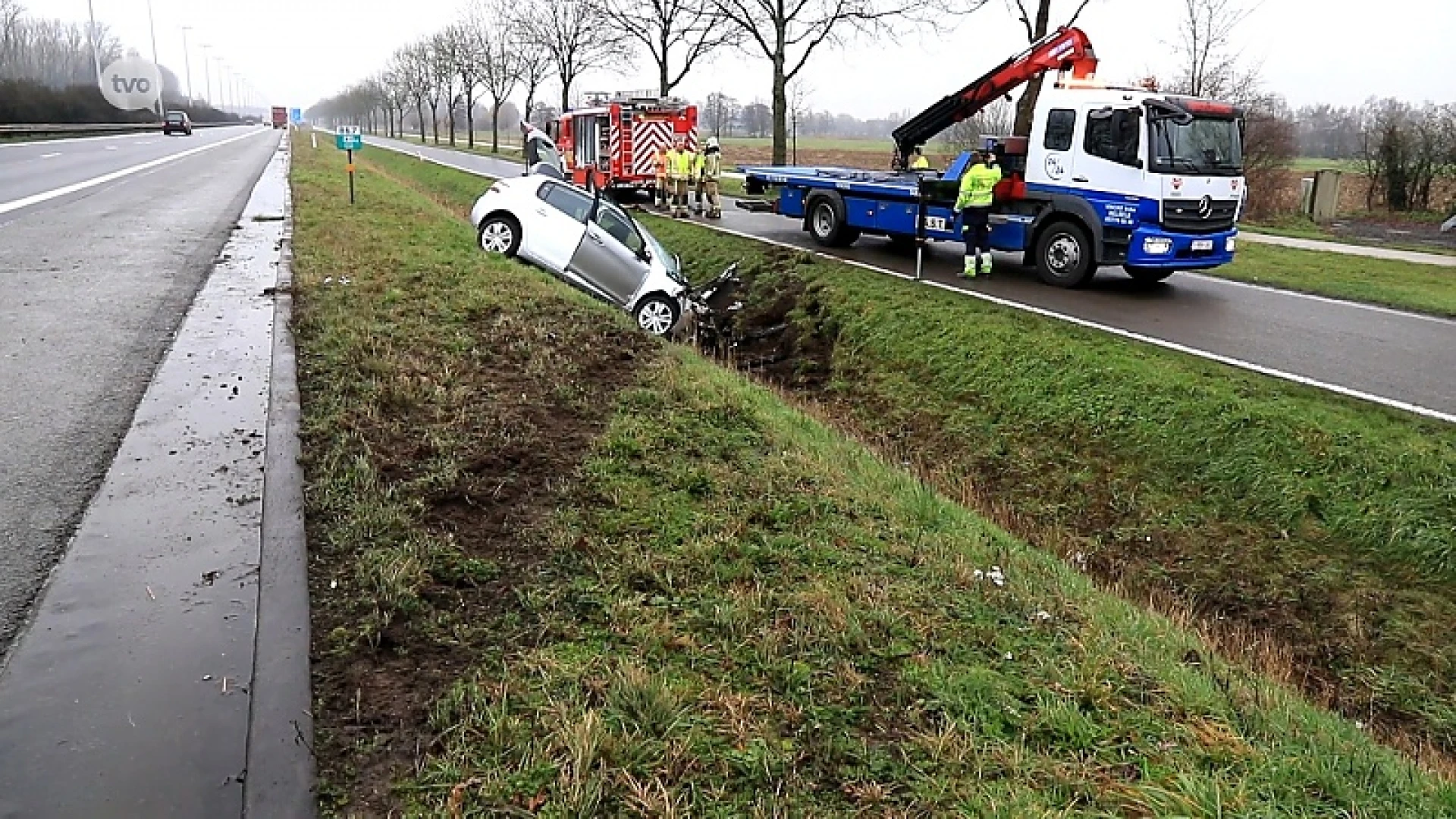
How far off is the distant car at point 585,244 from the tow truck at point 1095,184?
3.92 meters

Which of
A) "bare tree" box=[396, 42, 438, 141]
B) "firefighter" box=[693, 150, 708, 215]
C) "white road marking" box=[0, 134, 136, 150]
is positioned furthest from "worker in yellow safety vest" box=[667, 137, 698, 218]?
"bare tree" box=[396, 42, 438, 141]

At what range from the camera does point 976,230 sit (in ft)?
41.6

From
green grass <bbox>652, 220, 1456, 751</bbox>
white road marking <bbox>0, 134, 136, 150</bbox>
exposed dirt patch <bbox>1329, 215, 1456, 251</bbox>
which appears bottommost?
green grass <bbox>652, 220, 1456, 751</bbox>

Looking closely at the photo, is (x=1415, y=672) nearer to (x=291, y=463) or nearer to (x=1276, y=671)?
(x=1276, y=671)

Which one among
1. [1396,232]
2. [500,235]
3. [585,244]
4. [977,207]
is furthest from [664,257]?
[1396,232]

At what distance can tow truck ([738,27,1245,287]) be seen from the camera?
11336 millimetres

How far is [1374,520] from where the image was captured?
20.6ft

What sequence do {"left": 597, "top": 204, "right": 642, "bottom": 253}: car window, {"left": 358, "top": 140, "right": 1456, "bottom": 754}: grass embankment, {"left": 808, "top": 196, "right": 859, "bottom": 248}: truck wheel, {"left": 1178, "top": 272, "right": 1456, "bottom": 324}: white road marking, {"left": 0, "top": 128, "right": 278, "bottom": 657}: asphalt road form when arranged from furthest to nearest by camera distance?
{"left": 808, "top": 196, "right": 859, "bottom": 248}: truck wheel
{"left": 597, "top": 204, "right": 642, "bottom": 253}: car window
{"left": 1178, "top": 272, "right": 1456, "bottom": 324}: white road marking
{"left": 358, "top": 140, "right": 1456, "bottom": 754}: grass embankment
{"left": 0, "top": 128, "right": 278, "bottom": 657}: asphalt road

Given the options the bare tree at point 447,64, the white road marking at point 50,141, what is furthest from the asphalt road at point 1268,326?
the bare tree at point 447,64

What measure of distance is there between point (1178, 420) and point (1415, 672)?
8.66 ft

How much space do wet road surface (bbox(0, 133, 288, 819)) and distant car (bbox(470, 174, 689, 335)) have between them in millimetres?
4731

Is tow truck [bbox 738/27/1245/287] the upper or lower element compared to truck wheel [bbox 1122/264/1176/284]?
upper

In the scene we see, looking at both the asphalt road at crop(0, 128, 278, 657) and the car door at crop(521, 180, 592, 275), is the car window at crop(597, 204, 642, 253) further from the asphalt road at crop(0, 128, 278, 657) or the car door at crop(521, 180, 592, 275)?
the asphalt road at crop(0, 128, 278, 657)

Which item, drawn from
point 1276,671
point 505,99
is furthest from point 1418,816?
point 505,99
